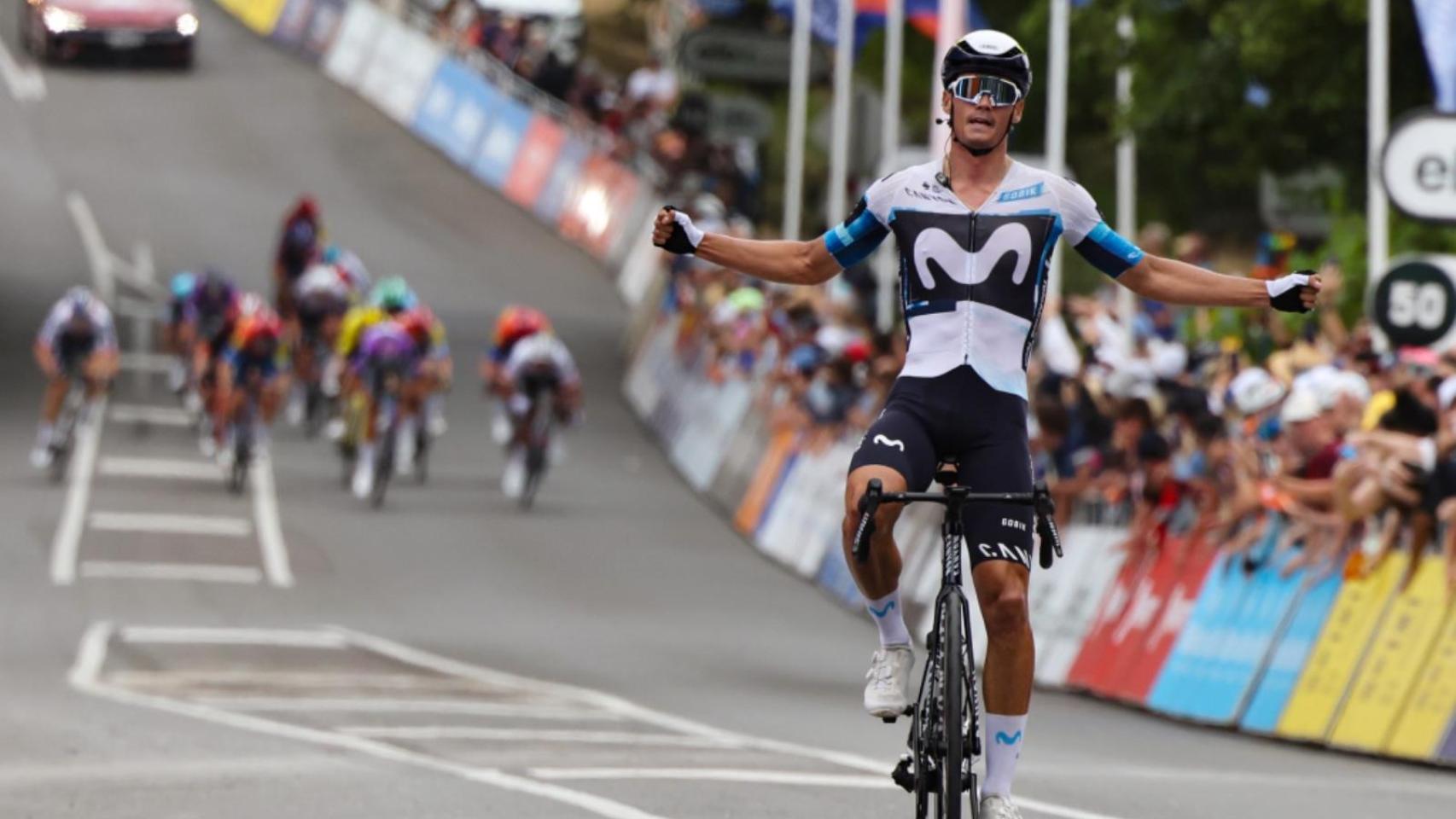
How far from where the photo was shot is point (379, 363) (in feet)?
99.3

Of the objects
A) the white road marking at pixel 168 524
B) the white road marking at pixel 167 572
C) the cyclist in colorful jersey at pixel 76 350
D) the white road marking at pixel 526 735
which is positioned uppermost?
the cyclist in colorful jersey at pixel 76 350

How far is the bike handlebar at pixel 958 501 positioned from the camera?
28.8ft

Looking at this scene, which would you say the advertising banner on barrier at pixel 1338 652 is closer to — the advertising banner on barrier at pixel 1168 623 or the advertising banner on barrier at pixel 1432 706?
the advertising banner on barrier at pixel 1432 706

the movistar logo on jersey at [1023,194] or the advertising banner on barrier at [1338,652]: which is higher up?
the movistar logo on jersey at [1023,194]

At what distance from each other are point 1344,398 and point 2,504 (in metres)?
16.4

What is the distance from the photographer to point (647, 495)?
32344mm

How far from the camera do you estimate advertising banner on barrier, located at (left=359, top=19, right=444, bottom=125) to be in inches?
2122

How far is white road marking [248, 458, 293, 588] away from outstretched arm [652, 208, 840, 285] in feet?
53.9

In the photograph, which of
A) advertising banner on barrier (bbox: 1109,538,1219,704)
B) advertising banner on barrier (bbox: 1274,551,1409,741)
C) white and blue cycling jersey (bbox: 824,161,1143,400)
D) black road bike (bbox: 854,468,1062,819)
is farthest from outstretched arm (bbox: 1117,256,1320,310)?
advertising banner on barrier (bbox: 1109,538,1219,704)

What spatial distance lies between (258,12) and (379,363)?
3369 cm

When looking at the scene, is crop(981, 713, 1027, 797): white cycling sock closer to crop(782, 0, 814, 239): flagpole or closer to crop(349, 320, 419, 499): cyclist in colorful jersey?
crop(349, 320, 419, 499): cyclist in colorful jersey

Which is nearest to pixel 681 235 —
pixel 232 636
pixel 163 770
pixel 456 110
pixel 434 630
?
pixel 163 770

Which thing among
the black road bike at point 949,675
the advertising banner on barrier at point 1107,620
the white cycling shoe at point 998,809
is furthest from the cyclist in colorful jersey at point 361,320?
the white cycling shoe at point 998,809

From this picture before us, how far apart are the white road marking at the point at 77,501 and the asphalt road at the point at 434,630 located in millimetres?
96
